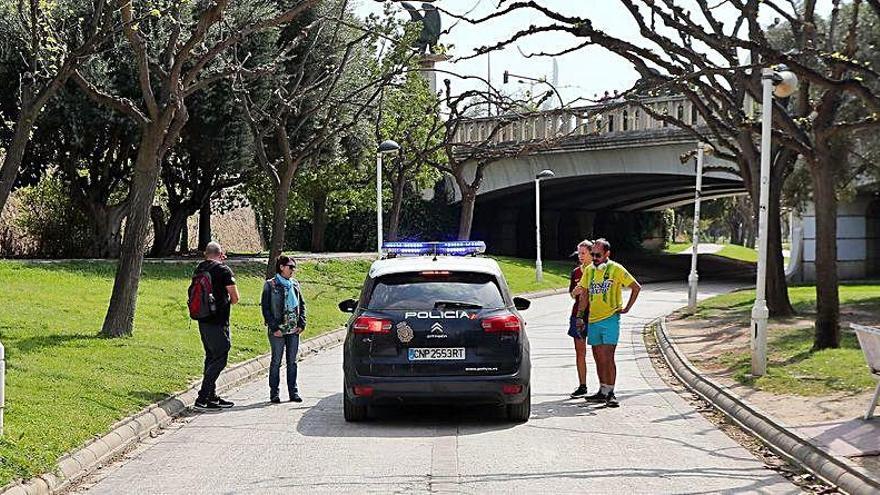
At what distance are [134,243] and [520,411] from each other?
7549mm

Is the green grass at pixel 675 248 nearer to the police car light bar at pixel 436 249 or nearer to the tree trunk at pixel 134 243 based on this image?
the tree trunk at pixel 134 243

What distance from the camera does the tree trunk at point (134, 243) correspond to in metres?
16.5

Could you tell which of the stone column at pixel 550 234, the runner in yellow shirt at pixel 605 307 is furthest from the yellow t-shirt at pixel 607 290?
the stone column at pixel 550 234

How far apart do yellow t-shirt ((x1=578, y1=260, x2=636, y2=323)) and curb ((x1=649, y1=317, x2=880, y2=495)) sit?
1.63 m

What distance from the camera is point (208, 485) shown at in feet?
28.5

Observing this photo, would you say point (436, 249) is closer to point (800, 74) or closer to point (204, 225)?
point (800, 74)

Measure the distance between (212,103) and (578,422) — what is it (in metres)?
19.4

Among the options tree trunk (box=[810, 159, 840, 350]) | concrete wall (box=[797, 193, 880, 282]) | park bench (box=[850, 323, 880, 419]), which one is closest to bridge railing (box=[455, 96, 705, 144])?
concrete wall (box=[797, 193, 880, 282])

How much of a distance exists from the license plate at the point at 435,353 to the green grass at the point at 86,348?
288 centimetres

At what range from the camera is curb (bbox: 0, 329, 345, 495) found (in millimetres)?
8359

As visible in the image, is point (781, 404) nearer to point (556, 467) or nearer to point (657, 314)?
point (556, 467)

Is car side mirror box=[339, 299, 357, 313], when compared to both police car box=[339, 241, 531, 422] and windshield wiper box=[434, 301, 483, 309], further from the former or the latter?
windshield wiper box=[434, 301, 483, 309]

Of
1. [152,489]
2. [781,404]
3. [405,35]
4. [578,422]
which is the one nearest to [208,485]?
[152,489]

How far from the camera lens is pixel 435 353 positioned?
1129 centimetres
